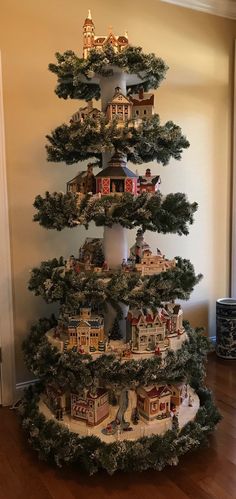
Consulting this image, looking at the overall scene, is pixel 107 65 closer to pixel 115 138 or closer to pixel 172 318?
pixel 115 138

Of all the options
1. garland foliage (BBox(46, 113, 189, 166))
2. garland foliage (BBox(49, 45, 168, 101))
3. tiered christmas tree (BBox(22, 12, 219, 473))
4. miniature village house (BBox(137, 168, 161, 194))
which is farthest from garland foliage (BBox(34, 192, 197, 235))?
garland foliage (BBox(49, 45, 168, 101))

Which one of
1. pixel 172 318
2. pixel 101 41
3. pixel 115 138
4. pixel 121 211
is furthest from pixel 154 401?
pixel 101 41

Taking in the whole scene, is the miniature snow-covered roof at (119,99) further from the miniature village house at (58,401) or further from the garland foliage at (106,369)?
the miniature village house at (58,401)

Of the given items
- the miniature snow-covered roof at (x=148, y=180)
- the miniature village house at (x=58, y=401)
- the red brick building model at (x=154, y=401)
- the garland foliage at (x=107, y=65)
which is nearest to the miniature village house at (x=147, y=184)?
the miniature snow-covered roof at (x=148, y=180)

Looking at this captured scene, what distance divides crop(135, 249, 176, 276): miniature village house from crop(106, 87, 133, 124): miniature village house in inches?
23.7

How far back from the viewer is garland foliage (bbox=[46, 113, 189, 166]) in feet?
5.75

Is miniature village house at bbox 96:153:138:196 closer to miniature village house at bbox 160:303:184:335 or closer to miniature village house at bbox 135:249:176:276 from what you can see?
miniature village house at bbox 135:249:176:276

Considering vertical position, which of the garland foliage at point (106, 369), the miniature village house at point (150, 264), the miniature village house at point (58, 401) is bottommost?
the miniature village house at point (58, 401)

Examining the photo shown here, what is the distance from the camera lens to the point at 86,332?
1.88 metres

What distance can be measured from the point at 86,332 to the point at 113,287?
0.84 feet

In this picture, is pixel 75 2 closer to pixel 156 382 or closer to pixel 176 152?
pixel 176 152

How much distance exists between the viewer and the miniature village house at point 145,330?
6.21 feet

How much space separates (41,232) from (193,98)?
4.71 feet

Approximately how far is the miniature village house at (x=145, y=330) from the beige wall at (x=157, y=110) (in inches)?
31.3
